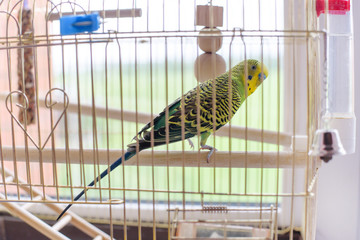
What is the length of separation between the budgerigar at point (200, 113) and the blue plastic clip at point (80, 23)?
243 millimetres

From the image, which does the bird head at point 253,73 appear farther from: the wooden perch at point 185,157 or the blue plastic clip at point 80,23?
the blue plastic clip at point 80,23

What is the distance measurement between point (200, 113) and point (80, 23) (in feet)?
1.12

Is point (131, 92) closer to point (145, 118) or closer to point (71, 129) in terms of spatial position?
point (71, 129)

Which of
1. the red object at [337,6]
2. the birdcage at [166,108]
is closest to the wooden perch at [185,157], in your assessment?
the birdcage at [166,108]

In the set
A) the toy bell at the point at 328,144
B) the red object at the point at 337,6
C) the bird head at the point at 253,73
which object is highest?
the red object at the point at 337,6

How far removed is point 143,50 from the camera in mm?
1310

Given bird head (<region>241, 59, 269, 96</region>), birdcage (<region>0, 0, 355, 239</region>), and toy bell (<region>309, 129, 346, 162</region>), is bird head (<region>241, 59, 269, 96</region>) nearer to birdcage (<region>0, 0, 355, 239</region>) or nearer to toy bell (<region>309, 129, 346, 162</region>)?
birdcage (<region>0, 0, 355, 239</region>)

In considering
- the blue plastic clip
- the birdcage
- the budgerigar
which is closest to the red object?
the birdcage

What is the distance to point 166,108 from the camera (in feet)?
2.23

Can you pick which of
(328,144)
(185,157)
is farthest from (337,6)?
(185,157)

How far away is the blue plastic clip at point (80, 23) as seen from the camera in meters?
0.61

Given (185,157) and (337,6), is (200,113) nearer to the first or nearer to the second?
(185,157)

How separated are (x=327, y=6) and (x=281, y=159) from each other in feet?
0.94

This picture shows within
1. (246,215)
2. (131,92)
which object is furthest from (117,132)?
(246,215)
